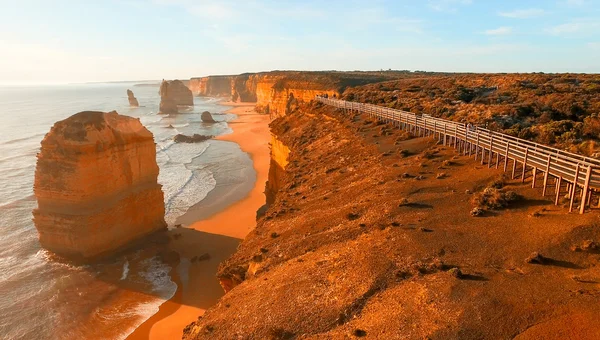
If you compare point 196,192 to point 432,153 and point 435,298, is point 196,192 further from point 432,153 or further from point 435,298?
point 435,298

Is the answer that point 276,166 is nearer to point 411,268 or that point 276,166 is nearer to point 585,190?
point 411,268

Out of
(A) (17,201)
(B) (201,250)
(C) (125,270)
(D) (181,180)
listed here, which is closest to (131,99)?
(D) (181,180)

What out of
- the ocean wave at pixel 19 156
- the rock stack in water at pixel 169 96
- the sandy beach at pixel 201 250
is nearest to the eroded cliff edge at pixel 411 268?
the sandy beach at pixel 201 250

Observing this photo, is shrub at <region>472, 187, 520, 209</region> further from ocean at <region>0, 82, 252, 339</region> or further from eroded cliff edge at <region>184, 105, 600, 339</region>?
ocean at <region>0, 82, 252, 339</region>

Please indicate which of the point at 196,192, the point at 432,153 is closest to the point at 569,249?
the point at 432,153

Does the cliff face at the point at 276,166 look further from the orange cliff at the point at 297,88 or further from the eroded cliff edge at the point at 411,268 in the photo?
the orange cliff at the point at 297,88

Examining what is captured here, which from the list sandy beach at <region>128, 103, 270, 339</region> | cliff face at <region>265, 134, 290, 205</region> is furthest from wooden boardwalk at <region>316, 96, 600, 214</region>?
sandy beach at <region>128, 103, 270, 339</region>
